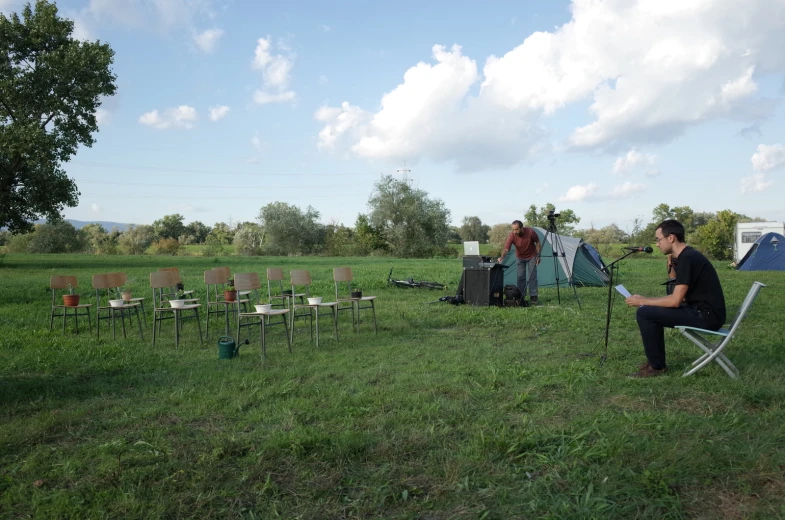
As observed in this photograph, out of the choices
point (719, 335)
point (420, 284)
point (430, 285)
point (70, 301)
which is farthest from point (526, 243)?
point (70, 301)

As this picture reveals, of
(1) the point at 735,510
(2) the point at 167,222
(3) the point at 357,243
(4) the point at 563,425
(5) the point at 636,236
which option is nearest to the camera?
(1) the point at 735,510

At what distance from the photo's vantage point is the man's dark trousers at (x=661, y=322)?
4.59 meters

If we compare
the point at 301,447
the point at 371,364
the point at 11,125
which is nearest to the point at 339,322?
the point at 371,364

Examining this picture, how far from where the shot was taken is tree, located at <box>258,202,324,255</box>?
4053 centimetres

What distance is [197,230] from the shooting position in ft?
195

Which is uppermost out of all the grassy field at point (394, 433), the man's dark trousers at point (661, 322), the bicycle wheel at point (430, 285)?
the man's dark trousers at point (661, 322)

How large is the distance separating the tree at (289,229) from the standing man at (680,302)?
36.4 meters

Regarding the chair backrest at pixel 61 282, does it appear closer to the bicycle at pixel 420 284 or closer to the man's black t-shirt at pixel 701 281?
the bicycle at pixel 420 284

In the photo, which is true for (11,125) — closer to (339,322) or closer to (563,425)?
(339,322)

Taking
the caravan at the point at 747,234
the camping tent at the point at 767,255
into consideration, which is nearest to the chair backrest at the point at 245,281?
the camping tent at the point at 767,255

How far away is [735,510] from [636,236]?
3146cm

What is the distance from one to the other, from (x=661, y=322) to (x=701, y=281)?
49 centimetres

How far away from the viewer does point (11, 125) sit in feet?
52.7

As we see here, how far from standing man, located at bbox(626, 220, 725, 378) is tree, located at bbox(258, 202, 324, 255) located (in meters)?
36.4
